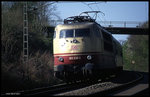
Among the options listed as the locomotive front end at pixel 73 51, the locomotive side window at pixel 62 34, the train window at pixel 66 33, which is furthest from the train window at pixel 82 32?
the locomotive side window at pixel 62 34

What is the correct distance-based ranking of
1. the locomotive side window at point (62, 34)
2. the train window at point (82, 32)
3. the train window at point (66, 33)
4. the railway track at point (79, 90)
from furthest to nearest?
the locomotive side window at point (62, 34)
the train window at point (66, 33)
the train window at point (82, 32)
the railway track at point (79, 90)

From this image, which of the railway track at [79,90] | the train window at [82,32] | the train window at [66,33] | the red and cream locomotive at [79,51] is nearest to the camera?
the railway track at [79,90]

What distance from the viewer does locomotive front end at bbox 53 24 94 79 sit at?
53.2 ft

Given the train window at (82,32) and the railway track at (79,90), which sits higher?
the train window at (82,32)

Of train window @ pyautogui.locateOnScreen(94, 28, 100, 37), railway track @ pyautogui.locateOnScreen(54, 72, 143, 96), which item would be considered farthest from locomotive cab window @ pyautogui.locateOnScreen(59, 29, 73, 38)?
railway track @ pyautogui.locateOnScreen(54, 72, 143, 96)

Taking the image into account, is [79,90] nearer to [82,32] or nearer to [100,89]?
[100,89]

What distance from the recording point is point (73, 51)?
1639cm

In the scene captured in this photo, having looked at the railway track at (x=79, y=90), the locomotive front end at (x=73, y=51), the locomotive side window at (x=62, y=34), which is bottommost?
the railway track at (x=79, y=90)

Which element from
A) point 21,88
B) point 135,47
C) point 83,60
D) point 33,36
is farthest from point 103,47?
point 135,47

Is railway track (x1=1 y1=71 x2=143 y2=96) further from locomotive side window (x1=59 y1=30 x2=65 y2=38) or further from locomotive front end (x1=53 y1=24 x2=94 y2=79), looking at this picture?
locomotive side window (x1=59 y1=30 x2=65 y2=38)

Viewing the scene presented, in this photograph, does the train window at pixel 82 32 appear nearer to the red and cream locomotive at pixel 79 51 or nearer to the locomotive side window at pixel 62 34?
the red and cream locomotive at pixel 79 51

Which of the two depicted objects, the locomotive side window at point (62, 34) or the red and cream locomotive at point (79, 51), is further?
the locomotive side window at point (62, 34)

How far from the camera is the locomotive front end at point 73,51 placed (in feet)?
53.2

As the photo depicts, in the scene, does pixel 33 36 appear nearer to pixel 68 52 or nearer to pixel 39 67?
pixel 39 67
